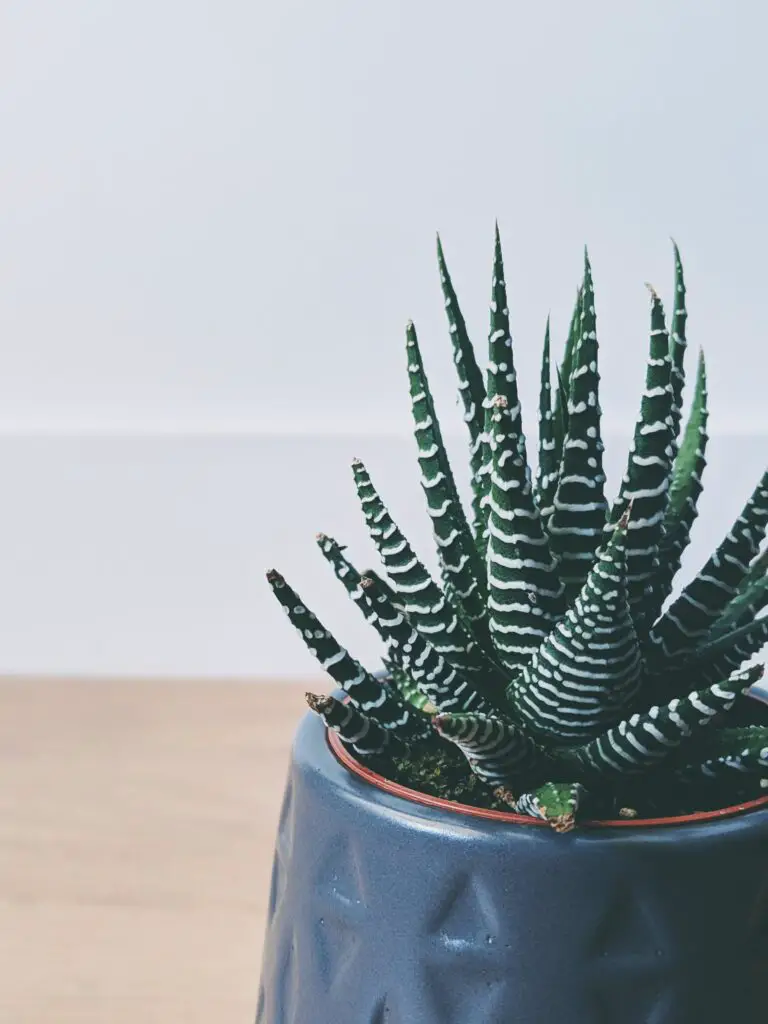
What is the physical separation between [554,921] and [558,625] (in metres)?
0.06

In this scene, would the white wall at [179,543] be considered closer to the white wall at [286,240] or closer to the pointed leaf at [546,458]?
the white wall at [286,240]

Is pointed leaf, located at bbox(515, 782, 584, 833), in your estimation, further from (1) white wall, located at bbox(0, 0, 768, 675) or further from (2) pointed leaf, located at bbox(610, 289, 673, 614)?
(1) white wall, located at bbox(0, 0, 768, 675)

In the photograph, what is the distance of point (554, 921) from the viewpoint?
221 mm

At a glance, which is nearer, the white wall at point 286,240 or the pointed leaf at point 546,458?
the pointed leaf at point 546,458

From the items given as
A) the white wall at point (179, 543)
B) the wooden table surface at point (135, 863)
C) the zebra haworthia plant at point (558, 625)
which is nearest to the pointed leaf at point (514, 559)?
the zebra haworthia plant at point (558, 625)

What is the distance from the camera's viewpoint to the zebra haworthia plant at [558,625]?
0.23 m

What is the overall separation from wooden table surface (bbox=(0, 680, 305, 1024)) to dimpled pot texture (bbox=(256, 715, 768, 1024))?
0.78 feet

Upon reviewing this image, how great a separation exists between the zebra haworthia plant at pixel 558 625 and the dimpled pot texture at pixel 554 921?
0.02 m

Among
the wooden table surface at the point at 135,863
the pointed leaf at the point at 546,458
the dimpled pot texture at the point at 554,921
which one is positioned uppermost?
the pointed leaf at the point at 546,458

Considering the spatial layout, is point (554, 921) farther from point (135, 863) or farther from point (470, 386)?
point (135, 863)

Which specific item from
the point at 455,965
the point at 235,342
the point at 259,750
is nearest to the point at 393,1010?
the point at 455,965

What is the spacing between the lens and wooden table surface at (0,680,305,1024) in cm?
45

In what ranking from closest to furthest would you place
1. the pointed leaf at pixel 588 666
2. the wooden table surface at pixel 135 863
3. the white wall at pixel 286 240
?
1. the pointed leaf at pixel 588 666
2. the wooden table surface at pixel 135 863
3. the white wall at pixel 286 240

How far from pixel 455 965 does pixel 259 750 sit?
0.44m
